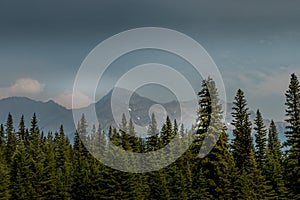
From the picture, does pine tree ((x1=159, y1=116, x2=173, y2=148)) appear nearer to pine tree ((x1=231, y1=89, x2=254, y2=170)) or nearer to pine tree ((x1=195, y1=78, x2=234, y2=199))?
pine tree ((x1=231, y1=89, x2=254, y2=170))

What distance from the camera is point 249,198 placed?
45.6 m

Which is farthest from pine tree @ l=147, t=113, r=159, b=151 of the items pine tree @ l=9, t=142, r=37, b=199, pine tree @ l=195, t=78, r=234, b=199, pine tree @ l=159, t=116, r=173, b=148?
pine tree @ l=195, t=78, r=234, b=199

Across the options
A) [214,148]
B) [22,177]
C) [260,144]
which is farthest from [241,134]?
[22,177]

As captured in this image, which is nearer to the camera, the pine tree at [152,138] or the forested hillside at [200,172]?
the forested hillside at [200,172]

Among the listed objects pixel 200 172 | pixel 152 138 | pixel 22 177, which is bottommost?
pixel 200 172

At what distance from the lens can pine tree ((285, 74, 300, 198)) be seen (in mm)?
46062

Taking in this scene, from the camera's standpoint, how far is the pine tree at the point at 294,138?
4606cm

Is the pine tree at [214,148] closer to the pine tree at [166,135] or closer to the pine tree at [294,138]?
the pine tree at [294,138]

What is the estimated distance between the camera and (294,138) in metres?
47.0

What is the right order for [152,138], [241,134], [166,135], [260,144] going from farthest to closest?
[152,138] < [260,144] < [166,135] < [241,134]

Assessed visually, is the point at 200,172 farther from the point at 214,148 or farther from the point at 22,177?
the point at 22,177

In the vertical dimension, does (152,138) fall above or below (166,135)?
above

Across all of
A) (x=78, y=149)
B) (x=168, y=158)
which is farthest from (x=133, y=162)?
(x=78, y=149)

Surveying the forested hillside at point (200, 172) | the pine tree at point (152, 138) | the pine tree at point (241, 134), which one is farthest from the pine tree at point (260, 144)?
the pine tree at point (152, 138)
